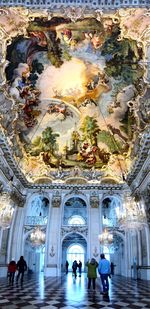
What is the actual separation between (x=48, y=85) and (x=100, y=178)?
891cm

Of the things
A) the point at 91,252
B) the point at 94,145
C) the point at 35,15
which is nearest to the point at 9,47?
the point at 35,15

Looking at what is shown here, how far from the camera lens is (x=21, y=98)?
15.9 metres

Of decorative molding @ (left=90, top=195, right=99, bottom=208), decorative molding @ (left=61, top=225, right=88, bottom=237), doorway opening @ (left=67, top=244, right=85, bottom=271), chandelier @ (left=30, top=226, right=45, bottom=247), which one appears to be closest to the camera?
chandelier @ (left=30, top=226, right=45, bottom=247)

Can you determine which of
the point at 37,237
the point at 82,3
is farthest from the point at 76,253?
the point at 82,3

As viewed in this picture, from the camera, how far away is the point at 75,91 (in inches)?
650

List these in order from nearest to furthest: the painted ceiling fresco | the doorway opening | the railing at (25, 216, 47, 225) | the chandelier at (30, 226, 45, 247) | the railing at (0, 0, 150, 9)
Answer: the railing at (0, 0, 150, 9)
the painted ceiling fresco
the chandelier at (30, 226, 45, 247)
the railing at (25, 216, 47, 225)
the doorway opening

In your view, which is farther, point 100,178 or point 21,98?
point 100,178

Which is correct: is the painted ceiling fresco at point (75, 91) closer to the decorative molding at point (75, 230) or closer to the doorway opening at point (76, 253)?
the decorative molding at point (75, 230)

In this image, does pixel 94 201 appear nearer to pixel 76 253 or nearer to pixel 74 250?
pixel 76 253

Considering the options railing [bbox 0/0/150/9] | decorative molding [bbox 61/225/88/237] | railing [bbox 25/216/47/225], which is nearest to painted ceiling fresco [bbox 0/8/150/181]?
railing [bbox 0/0/150/9]

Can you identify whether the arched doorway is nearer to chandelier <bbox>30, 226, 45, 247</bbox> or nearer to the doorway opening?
the doorway opening

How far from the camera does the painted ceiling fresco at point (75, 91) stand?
1199cm

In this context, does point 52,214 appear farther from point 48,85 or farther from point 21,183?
point 48,85

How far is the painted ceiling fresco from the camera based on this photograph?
12.0 m
